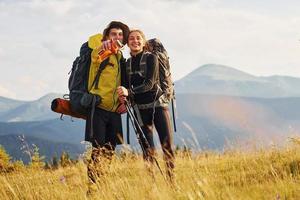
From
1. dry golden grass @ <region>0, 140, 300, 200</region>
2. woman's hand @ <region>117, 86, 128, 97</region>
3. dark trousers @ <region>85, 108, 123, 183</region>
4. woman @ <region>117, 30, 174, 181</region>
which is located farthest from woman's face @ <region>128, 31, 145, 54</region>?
dry golden grass @ <region>0, 140, 300, 200</region>

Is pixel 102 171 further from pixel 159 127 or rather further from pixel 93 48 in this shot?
pixel 93 48

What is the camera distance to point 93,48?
21.6 feet

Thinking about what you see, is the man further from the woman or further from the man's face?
the woman

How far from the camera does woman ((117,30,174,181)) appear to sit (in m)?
6.59

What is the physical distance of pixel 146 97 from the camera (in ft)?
22.1

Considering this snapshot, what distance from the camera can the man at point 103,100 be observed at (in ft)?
21.5

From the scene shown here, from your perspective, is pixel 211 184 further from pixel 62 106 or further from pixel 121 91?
pixel 62 106

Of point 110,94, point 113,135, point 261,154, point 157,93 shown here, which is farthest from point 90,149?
point 261,154

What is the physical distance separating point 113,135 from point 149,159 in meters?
0.67

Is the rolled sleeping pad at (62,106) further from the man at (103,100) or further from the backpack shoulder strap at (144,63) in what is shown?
the backpack shoulder strap at (144,63)

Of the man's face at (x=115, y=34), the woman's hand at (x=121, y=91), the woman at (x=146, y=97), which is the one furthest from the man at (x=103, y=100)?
the woman's hand at (x=121, y=91)

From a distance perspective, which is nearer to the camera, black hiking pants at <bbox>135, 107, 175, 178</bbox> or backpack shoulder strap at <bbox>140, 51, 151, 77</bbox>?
backpack shoulder strap at <bbox>140, 51, 151, 77</bbox>

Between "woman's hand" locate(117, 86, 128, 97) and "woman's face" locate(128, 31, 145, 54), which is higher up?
"woman's face" locate(128, 31, 145, 54)

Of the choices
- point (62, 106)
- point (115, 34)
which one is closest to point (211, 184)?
A: point (62, 106)
